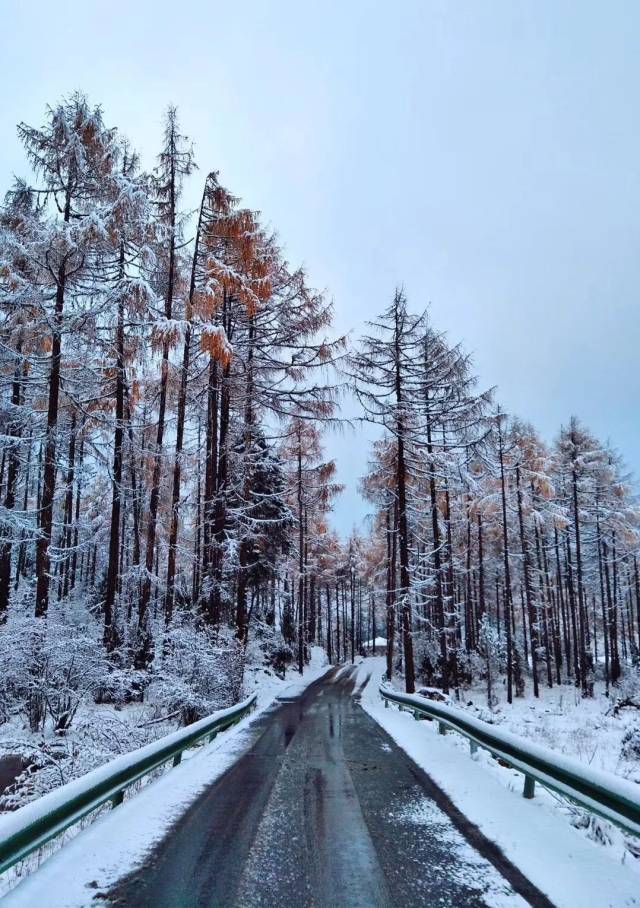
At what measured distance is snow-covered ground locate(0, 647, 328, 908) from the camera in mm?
3770

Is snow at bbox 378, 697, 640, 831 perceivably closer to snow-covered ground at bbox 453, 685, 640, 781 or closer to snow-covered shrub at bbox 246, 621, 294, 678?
snow-covered ground at bbox 453, 685, 640, 781

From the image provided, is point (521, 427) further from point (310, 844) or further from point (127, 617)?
point (310, 844)

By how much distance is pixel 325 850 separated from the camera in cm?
464

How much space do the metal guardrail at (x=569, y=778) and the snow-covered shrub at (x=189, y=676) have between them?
5.97 m

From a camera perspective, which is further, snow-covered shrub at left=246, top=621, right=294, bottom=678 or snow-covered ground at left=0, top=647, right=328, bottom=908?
snow-covered shrub at left=246, top=621, right=294, bottom=678

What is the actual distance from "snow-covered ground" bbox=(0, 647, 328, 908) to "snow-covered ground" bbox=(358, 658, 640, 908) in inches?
119

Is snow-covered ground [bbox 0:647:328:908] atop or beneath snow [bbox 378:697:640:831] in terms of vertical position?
beneath

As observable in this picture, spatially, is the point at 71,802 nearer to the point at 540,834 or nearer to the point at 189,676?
the point at 540,834

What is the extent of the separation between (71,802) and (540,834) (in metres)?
4.09

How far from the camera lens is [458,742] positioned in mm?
10141

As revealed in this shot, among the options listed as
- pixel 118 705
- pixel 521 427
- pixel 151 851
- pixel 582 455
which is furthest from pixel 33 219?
pixel 582 455

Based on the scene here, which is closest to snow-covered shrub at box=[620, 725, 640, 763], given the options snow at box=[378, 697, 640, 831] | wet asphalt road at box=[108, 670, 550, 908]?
snow at box=[378, 697, 640, 831]

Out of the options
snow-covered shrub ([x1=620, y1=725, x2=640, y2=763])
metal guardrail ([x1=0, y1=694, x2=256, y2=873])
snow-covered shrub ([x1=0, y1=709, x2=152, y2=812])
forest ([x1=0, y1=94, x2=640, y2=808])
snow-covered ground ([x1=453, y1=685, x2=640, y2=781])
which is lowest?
snow-covered ground ([x1=453, y1=685, x2=640, y2=781])

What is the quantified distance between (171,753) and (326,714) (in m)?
8.70
